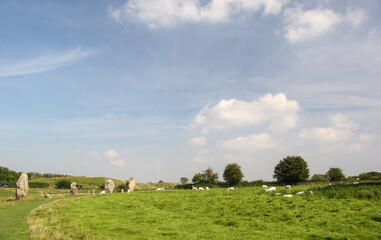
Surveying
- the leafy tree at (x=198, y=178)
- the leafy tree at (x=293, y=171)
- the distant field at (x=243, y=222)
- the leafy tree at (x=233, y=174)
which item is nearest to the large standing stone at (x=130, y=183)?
the leafy tree at (x=198, y=178)

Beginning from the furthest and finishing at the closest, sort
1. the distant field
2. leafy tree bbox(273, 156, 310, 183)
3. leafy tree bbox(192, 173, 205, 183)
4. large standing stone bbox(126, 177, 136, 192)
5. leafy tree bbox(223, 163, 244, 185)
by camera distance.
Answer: leafy tree bbox(192, 173, 205, 183), leafy tree bbox(223, 163, 244, 185), leafy tree bbox(273, 156, 310, 183), large standing stone bbox(126, 177, 136, 192), the distant field

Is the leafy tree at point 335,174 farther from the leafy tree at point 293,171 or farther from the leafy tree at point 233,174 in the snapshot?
the leafy tree at point 233,174

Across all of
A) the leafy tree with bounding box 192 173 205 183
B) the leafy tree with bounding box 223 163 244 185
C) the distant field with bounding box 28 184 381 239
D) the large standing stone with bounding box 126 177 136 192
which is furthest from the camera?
the leafy tree with bounding box 192 173 205 183

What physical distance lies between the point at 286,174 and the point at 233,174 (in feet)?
45.9

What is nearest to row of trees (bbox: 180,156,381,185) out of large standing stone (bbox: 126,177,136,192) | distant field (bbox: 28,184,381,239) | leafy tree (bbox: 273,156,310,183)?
leafy tree (bbox: 273,156,310,183)

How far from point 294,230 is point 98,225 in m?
11.6

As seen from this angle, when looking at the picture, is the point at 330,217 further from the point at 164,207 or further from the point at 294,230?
the point at 164,207

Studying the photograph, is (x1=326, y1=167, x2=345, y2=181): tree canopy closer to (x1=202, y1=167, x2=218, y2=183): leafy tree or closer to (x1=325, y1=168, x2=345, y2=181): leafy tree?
(x1=325, y1=168, x2=345, y2=181): leafy tree

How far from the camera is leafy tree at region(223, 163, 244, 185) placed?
230 feet

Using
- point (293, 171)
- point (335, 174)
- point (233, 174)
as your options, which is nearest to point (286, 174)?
point (293, 171)

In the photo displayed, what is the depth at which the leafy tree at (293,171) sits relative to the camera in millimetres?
63344

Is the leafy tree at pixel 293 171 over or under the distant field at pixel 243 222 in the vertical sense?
over

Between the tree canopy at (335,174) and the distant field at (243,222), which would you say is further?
the tree canopy at (335,174)

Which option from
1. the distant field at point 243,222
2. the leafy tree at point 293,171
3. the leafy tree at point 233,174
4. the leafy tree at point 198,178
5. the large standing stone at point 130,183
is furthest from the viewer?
the leafy tree at point 198,178
